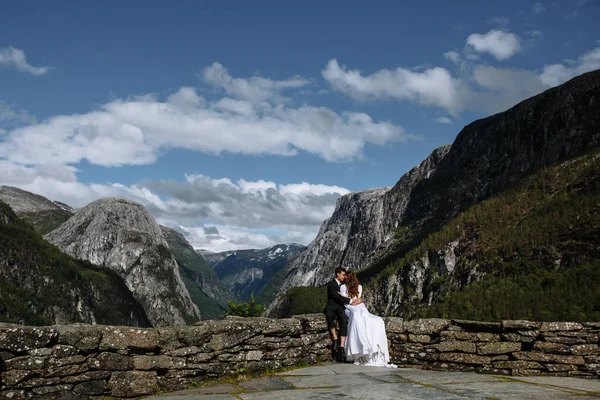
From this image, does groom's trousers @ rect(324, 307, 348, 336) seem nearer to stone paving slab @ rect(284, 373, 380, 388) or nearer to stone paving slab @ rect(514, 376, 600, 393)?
stone paving slab @ rect(284, 373, 380, 388)

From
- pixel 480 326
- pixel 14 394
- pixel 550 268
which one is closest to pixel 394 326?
pixel 480 326

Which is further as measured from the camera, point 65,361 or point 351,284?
point 351,284

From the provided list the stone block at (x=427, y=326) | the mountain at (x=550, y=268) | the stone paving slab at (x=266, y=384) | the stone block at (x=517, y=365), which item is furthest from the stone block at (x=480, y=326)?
the mountain at (x=550, y=268)

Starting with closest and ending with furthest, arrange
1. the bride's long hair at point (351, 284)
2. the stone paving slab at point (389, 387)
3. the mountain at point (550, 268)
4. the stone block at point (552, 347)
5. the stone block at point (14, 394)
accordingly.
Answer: the stone paving slab at point (389, 387) → the stone block at point (14, 394) → the stone block at point (552, 347) → the bride's long hair at point (351, 284) → the mountain at point (550, 268)

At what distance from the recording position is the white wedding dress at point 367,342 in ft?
47.4

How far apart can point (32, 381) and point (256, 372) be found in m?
5.40

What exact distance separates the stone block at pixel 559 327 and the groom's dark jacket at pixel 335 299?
583 cm

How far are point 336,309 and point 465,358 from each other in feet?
13.5

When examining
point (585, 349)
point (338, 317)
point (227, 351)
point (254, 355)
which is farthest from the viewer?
point (338, 317)

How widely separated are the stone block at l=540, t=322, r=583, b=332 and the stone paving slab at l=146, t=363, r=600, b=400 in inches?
69.7

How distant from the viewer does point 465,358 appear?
46.3ft

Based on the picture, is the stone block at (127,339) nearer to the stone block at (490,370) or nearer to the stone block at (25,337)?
the stone block at (25,337)

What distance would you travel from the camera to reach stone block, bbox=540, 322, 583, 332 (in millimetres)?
13820

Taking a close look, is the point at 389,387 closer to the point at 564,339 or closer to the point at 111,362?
the point at 111,362
